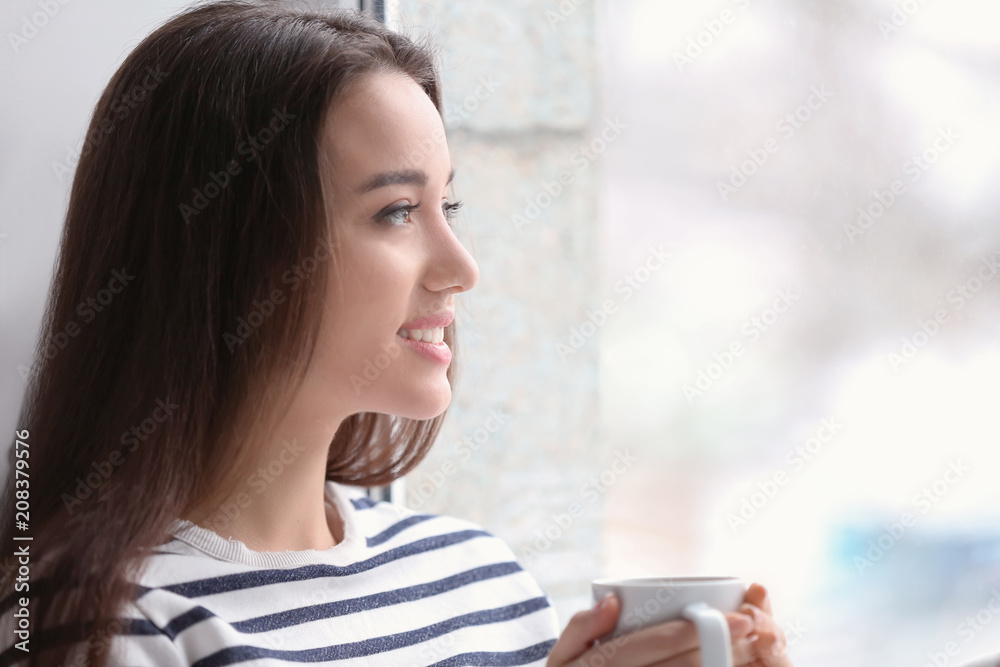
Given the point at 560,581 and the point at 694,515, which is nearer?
the point at 694,515

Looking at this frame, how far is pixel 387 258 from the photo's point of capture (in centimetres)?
86

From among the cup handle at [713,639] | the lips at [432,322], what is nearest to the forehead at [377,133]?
the lips at [432,322]

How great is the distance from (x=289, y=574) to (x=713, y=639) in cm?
42

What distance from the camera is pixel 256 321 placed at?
0.85m

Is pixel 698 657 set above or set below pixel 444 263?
below

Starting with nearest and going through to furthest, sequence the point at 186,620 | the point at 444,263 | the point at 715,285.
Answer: the point at 186,620
the point at 444,263
the point at 715,285

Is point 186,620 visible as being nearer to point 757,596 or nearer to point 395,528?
point 395,528

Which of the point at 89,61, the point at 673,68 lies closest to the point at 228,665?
the point at 89,61

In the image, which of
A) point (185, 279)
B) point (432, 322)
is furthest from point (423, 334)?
point (185, 279)

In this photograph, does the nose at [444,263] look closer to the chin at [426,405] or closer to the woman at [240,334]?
the woman at [240,334]

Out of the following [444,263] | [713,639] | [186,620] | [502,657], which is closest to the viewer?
[713,639]

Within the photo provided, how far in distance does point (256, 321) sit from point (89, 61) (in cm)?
41

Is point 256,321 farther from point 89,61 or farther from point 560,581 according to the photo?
point 560,581

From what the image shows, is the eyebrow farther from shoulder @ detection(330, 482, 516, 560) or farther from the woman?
shoulder @ detection(330, 482, 516, 560)
